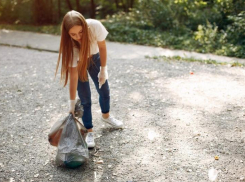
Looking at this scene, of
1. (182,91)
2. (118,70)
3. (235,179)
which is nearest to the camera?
(235,179)

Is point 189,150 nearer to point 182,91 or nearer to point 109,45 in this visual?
point 182,91

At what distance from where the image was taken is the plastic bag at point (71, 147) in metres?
3.35

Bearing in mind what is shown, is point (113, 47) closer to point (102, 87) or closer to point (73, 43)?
point (102, 87)

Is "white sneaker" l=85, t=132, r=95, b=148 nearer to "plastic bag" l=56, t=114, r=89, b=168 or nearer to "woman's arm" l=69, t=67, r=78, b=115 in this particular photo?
"plastic bag" l=56, t=114, r=89, b=168

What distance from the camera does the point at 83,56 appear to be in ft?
10.8

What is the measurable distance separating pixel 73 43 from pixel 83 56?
19 centimetres

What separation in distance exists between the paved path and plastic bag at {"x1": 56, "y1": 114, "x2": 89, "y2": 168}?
5013 millimetres

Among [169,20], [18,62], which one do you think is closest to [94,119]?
[18,62]

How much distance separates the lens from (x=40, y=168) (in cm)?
352

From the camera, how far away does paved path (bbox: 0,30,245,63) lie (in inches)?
316

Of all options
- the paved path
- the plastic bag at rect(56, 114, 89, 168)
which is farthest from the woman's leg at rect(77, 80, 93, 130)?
the paved path

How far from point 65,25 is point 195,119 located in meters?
2.35

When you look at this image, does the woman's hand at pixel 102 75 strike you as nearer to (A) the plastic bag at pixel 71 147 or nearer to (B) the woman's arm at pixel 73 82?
(B) the woman's arm at pixel 73 82

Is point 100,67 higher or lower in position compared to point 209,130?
higher
